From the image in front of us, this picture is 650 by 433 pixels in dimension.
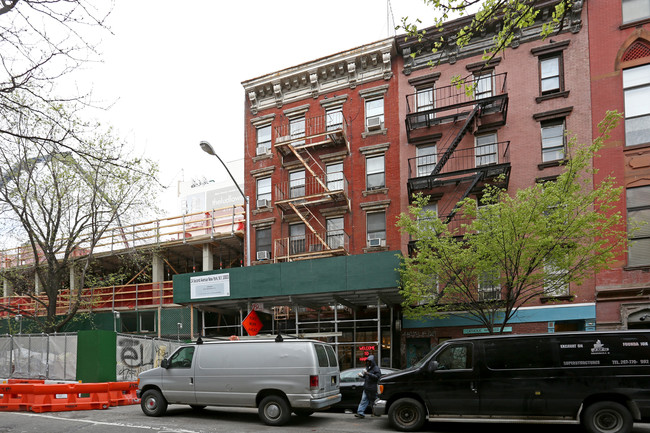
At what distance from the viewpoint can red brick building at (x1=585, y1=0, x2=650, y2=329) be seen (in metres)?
17.9

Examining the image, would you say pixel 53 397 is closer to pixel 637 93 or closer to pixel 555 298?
pixel 555 298

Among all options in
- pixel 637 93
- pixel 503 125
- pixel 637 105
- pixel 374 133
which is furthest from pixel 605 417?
pixel 374 133

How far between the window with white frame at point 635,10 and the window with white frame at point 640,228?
689 centimetres

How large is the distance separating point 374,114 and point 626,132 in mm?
10713

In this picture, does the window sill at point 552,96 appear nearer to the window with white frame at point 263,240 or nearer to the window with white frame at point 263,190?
the window with white frame at point 263,190

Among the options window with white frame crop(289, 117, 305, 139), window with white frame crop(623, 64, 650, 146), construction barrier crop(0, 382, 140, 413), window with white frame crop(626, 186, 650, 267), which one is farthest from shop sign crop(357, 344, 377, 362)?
window with white frame crop(623, 64, 650, 146)

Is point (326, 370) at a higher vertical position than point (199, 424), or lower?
higher

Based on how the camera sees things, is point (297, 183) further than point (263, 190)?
No

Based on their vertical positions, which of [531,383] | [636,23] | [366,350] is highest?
[636,23]

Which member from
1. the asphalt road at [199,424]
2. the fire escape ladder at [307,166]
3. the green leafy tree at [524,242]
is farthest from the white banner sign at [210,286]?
the asphalt road at [199,424]

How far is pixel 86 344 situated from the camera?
16.8 m

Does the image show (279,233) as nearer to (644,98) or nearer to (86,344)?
(86,344)

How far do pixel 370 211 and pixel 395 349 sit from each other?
6.38 m

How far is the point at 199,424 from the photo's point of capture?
11.0m
